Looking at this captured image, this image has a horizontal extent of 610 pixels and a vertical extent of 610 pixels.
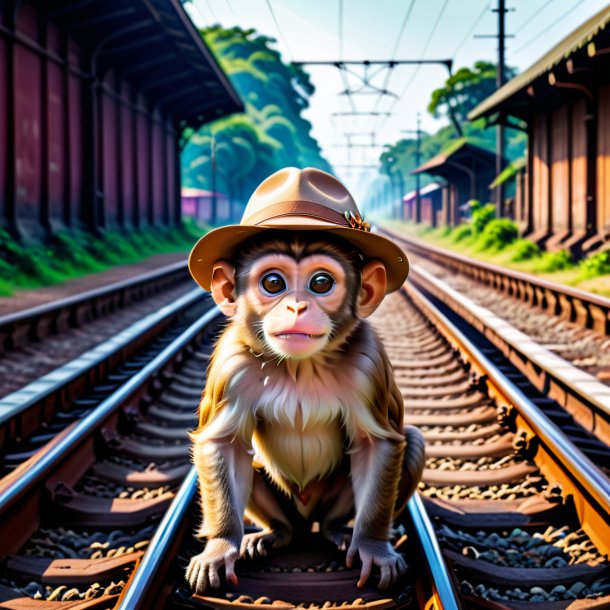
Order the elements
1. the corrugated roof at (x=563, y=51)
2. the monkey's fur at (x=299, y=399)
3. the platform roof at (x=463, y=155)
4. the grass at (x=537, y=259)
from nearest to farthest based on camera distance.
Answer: the monkey's fur at (x=299, y=399), the corrugated roof at (x=563, y=51), the grass at (x=537, y=259), the platform roof at (x=463, y=155)

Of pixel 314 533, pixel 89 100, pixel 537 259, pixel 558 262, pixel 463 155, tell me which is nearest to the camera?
pixel 314 533

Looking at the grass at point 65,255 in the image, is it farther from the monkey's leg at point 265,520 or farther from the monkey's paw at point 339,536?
the monkey's paw at point 339,536

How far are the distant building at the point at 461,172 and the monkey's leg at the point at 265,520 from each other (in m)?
33.7

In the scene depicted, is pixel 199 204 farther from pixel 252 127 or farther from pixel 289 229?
pixel 289 229

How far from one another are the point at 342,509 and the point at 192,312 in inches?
361

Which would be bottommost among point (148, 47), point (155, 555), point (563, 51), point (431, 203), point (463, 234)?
point (155, 555)

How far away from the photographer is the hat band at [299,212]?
260cm

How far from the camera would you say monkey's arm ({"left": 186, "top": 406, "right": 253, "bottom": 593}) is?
2.71 m

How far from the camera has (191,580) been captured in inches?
107

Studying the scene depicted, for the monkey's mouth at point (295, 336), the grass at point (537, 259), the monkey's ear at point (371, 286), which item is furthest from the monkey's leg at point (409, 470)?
the grass at point (537, 259)

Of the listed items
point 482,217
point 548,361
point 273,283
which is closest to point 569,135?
point 482,217

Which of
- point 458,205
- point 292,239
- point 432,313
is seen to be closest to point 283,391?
point 292,239

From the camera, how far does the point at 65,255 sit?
16125 millimetres

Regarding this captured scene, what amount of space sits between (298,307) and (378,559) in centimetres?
95
